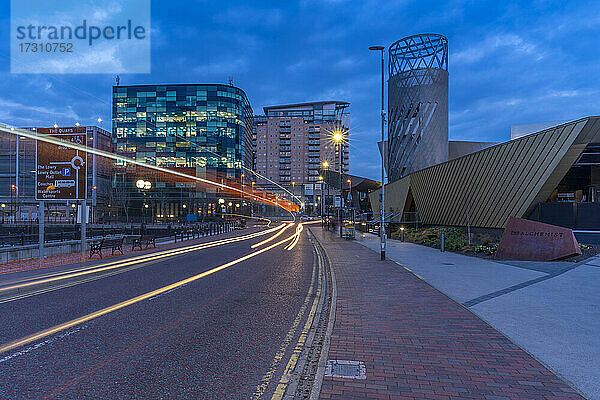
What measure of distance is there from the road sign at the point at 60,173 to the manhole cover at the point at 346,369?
15.6 metres

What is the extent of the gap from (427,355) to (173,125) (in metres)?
93.4

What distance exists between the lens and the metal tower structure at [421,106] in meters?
59.2

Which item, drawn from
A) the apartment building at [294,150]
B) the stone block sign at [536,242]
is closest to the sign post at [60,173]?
the stone block sign at [536,242]

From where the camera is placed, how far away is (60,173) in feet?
53.6

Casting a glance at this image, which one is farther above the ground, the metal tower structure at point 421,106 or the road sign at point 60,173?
the metal tower structure at point 421,106

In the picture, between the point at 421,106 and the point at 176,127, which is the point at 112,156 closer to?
the point at 176,127

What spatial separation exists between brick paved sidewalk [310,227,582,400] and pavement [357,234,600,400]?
347 mm

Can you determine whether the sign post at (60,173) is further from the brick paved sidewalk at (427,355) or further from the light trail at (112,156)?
the brick paved sidewalk at (427,355)

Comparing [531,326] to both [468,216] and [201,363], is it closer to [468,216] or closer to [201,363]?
[201,363]

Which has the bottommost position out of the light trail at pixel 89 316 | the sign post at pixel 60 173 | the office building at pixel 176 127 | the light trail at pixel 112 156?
the light trail at pixel 89 316

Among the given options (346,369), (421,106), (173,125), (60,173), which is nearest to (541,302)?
(346,369)

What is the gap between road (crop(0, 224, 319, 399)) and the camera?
443 cm

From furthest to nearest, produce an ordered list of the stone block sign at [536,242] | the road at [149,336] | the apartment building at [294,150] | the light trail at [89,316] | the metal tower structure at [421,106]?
1. the apartment building at [294,150]
2. the metal tower structure at [421,106]
3. the stone block sign at [536,242]
4. the light trail at [89,316]
5. the road at [149,336]

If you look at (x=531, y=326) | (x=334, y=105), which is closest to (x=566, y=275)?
(x=531, y=326)
